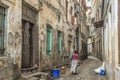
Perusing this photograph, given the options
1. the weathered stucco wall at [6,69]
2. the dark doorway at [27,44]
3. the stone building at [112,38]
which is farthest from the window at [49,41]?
the weathered stucco wall at [6,69]

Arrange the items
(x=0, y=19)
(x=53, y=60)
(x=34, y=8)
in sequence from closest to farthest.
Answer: (x=0, y=19), (x=34, y=8), (x=53, y=60)

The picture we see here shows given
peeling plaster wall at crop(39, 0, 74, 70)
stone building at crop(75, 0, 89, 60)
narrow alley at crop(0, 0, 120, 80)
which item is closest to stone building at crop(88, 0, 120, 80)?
narrow alley at crop(0, 0, 120, 80)

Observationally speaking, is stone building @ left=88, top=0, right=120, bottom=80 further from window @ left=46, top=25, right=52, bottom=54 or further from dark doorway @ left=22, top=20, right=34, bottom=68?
dark doorway @ left=22, top=20, right=34, bottom=68

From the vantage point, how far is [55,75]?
13.6 meters

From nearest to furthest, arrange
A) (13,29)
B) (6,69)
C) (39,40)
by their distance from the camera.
Result: (6,69), (13,29), (39,40)

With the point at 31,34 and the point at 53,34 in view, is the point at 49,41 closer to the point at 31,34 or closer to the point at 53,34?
the point at 53,34

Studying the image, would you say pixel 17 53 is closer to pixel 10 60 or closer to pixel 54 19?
pixel 10 60

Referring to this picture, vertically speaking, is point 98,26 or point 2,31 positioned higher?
point 98,26

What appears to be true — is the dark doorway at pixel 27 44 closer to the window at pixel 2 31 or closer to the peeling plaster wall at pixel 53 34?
the peeling plaster wall at pixel 53 34

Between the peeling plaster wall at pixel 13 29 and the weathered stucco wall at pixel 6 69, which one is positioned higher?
the peeling plaster wall at pixel 13 29

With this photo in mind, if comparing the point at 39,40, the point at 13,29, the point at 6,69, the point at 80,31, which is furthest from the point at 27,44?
the point at 80,31

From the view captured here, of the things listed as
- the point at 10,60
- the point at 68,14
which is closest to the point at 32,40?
the point at 10,60

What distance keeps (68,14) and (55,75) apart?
10.4 m

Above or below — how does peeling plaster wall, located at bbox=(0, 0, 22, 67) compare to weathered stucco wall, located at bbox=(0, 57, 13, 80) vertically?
above
